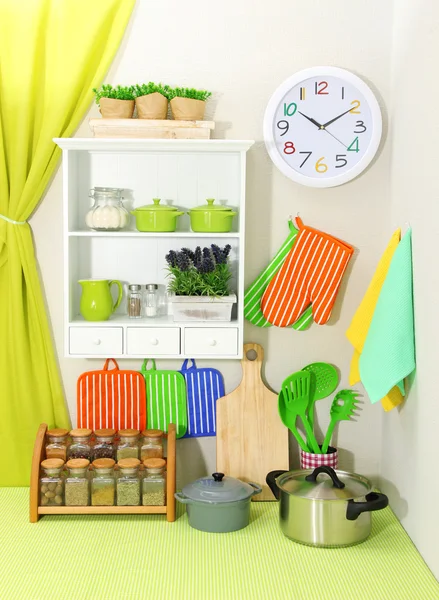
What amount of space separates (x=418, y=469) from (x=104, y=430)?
3.09 feet

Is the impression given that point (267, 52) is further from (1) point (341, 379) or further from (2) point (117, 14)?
(1) point (341, 379)

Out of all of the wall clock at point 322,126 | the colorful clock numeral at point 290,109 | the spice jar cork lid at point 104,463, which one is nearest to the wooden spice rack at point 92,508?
the spice jar cork lid at point 104,463

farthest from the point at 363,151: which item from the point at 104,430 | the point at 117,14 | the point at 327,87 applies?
the point at 104,430

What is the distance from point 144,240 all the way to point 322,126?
0.66 m

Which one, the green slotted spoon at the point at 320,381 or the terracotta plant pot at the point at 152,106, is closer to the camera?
the terracotta plant pot at the point at 152,106

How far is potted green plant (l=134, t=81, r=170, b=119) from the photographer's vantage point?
2258 millimetres

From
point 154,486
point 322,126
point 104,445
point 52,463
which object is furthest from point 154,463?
point 322,126

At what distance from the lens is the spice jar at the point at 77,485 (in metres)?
2.20

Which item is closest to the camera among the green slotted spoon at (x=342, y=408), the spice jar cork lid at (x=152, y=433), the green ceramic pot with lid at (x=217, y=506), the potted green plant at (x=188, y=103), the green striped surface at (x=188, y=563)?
the green striped surface at (x=188, y=563)

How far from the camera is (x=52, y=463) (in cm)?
222

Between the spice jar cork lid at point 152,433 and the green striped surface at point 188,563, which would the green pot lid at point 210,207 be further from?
the green striped surface at point 188,563

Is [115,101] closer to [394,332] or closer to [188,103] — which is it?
[188,103]

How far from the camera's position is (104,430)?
92.9 inches

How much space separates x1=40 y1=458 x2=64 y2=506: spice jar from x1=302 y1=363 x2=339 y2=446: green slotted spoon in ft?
2.65
